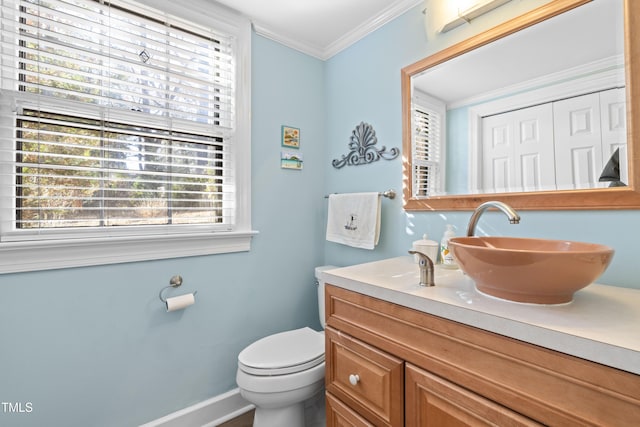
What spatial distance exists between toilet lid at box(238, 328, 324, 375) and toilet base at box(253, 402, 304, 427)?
22 cm

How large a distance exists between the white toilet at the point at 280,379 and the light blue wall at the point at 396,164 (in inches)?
27.3

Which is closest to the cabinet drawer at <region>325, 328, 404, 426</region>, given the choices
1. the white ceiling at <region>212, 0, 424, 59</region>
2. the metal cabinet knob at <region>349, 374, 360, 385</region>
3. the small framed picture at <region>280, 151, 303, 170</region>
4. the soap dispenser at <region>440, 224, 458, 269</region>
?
the metal cabinet knob at <region>349, 374, 360, 385</region>

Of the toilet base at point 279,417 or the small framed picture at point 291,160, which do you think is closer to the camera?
the toilet base at point 279,417

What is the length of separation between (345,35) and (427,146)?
0.99m

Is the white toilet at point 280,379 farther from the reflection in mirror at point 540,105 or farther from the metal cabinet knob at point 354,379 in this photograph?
the reflection in mirror at point 540,105

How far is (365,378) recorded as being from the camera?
3.28ft

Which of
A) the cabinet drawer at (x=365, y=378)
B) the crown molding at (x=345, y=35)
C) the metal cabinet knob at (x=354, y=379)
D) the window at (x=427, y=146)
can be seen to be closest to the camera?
the cabinet drawer at (x=365, y=378)

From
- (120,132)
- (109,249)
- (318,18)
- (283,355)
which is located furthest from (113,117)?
(283,355)

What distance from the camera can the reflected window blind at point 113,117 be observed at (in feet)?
3.94

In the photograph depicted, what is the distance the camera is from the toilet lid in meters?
1.27

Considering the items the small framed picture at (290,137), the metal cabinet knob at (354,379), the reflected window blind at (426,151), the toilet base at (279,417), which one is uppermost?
the small framed picture at (290,137)

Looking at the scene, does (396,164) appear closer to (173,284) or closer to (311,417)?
(173,284)

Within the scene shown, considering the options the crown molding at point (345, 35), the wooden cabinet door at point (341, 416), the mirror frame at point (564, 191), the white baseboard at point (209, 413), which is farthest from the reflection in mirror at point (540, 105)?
the white baseboard at point (209, 413)

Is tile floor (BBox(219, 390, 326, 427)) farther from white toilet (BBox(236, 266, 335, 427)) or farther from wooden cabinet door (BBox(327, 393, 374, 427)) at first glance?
wooden cabinet door (BBox(327, 393, 374, 427))
